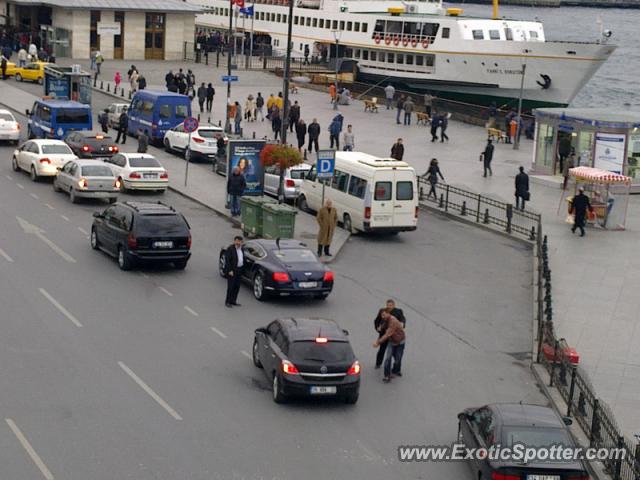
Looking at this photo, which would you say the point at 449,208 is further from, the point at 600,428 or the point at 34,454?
the point at 34,454

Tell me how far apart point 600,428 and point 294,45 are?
74.9 metres

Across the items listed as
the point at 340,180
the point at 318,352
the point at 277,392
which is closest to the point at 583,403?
the point at 318,352

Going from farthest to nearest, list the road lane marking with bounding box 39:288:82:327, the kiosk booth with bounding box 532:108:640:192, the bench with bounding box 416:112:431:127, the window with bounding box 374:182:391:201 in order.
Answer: the bench with bounding box 416:112:431:127
the kiosk booth with bounding box 532:108:640:192
the window with bounding box 374:182:391:201
the road lane marking with bounding box 39:288:82:327

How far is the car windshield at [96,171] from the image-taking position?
34844 millimetres

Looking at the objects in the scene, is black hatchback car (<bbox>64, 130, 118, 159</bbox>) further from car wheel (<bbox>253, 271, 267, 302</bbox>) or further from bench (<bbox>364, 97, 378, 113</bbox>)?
bench (<bbox>364, 97, 378, 113</bbox>)

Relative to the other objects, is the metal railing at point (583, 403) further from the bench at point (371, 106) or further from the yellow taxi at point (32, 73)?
the yellow taxi at point (32, 73)

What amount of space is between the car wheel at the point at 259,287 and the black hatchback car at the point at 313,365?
6015 millimetres

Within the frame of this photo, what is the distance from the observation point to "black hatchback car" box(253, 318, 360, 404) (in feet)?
61.6

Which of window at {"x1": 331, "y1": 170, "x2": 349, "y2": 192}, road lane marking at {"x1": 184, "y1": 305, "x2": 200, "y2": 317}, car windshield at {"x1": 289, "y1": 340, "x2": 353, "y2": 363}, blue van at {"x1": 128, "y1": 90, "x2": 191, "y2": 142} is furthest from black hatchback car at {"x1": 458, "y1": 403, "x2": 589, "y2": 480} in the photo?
blue van at {"x1": 128, "y1": 90, "x2": 191, "y2": 142}

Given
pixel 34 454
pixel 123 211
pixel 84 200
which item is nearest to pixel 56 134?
pixel 84 200

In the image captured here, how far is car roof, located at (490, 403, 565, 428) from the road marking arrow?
14361 millimetres

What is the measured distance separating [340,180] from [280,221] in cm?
386

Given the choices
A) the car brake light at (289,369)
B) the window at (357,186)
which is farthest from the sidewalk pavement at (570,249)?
the car brake light at (289,369)

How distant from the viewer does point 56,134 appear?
45.4 metres
